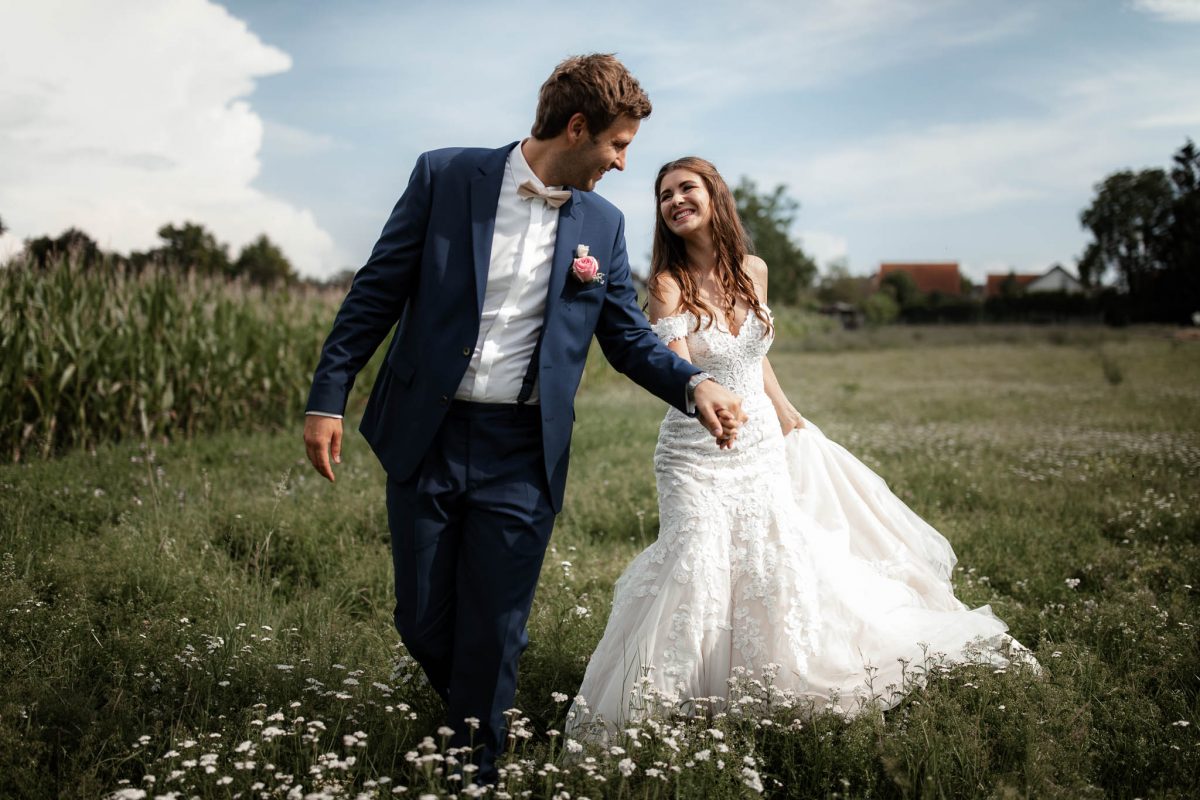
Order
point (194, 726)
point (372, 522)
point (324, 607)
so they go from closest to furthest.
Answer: point (194, 726) < point (324, 607) < point (372, 522)

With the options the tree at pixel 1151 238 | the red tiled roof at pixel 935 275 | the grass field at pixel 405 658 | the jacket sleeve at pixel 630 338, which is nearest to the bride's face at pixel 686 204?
the jacket sleeve at pixel 630 338

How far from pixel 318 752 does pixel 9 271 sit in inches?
318

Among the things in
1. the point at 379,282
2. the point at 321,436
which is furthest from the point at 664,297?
the point at 321,436

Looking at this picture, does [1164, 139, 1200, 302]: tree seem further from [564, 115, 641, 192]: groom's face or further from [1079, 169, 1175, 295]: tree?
[564, 115, 641, 192]: groom's face

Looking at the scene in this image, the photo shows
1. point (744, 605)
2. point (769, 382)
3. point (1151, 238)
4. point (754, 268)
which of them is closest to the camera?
point (744, 605)

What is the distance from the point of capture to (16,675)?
3.47 meters

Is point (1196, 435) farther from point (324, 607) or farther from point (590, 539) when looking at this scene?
point (324, 607)

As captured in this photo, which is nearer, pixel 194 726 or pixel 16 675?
pixel 194 726

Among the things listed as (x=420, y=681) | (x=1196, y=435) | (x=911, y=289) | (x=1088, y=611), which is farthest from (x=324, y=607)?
(x=911, y=289)

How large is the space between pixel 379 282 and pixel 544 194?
65cm

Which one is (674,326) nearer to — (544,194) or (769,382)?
(769,382)

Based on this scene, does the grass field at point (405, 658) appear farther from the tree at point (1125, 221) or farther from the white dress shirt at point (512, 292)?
the tree at point (1125, 221)

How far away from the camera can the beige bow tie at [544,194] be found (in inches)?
119

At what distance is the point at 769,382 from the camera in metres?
4.52
